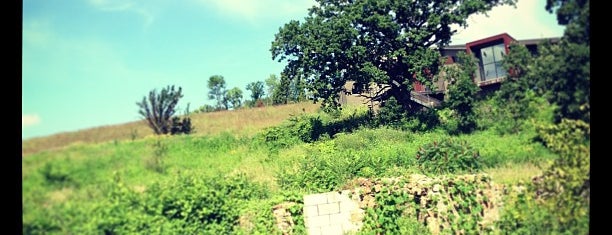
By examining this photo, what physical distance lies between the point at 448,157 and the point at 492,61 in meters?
2.05

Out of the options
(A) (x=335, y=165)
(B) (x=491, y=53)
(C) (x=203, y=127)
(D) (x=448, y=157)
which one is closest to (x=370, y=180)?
(A) (x=335, y=165)

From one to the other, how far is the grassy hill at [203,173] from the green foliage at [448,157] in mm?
129

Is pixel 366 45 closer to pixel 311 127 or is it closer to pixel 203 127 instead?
pixel 311 127

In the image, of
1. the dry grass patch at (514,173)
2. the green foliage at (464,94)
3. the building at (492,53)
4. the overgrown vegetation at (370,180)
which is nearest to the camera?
the overgrown vegetation at (370,180)

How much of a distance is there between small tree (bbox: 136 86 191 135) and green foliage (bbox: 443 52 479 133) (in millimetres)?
5269

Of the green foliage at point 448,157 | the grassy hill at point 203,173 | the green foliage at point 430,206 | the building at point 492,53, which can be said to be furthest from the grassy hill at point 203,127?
the building at point 492,53

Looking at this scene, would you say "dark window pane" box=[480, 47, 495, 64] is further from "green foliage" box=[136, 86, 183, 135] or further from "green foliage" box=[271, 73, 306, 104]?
"green foliage" box=[136, 86, 183, 135]

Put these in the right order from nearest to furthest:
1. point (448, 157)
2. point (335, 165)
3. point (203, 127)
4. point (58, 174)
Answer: point (58, 174), point (203, 127), point (448, 157), point (335, 165)

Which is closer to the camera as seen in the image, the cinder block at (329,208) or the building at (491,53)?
the cinder block at (329,208)

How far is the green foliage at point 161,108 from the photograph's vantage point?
5695mm

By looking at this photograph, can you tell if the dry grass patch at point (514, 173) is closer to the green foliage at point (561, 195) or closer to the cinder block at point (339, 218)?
the green foliage at point (561, 195)

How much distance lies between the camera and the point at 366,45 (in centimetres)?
1240
